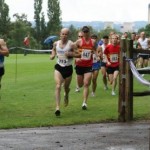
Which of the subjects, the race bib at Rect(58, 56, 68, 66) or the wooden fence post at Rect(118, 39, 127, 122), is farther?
the race bib at Rect(58, 56, 68, 66)

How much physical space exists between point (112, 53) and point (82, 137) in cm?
812

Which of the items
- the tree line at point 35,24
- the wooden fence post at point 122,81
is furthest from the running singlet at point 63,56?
the tree line at point 35,24

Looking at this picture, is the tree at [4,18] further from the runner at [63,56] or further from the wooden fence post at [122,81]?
the wooden fence post at [122,81]

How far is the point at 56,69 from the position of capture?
13539 mm

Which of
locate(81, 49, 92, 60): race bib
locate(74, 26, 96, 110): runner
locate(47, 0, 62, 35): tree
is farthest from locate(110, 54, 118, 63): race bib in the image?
locate(47, 0, 62, 35): tree

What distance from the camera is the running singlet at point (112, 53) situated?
17.8 meters

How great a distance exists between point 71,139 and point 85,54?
5150 mm

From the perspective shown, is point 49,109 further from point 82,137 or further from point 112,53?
point 112,53

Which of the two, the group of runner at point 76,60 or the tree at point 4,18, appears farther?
the tree at point 4,18

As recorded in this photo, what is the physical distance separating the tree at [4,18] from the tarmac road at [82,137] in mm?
93202

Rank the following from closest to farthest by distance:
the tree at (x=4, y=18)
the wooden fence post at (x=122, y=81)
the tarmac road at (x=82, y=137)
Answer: the tarmac road at (x=82, y=137), the wooden fence post at (x=122, y=81), the tree at (x=4, y=18)

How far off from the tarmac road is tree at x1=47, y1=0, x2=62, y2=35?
101586 mm

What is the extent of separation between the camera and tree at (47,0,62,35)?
115175mm

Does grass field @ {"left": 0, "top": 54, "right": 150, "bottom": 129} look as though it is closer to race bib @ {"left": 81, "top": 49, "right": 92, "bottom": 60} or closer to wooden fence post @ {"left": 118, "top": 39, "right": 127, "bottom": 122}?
wooden fence post @ {"left": 118, "top": 39, "right": 127, "bottom": 122}
